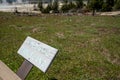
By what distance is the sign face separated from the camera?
3.79 m

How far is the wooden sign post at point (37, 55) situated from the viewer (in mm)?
3795

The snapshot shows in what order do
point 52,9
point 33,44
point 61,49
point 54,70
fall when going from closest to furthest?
point 33,44 → point 54,70 → point 61,49 → point 52,9

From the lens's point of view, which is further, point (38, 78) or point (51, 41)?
point (51, 41)

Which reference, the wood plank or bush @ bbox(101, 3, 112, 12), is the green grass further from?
bush @ bbox(101, 3, 112, 12)

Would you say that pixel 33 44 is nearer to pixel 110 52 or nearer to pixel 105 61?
pixel 105 61

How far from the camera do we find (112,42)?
31.9 feet

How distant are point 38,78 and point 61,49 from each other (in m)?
2.89

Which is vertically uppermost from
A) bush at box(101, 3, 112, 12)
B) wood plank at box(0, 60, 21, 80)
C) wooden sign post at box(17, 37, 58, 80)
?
wooden sign post at box(17, 37, 58, 80)

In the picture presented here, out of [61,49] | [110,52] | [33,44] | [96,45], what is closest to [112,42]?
[96,45]

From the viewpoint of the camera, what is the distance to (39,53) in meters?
4.14

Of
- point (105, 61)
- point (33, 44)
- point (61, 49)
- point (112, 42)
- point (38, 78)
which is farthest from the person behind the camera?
point (112, 42)

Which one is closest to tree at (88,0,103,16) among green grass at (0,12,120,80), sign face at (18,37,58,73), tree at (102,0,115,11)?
tree at (102,0,115,11)

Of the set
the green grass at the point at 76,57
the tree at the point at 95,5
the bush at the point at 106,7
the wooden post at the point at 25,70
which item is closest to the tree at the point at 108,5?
the bush at the point at 106,7

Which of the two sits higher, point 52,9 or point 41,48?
point 41,48
